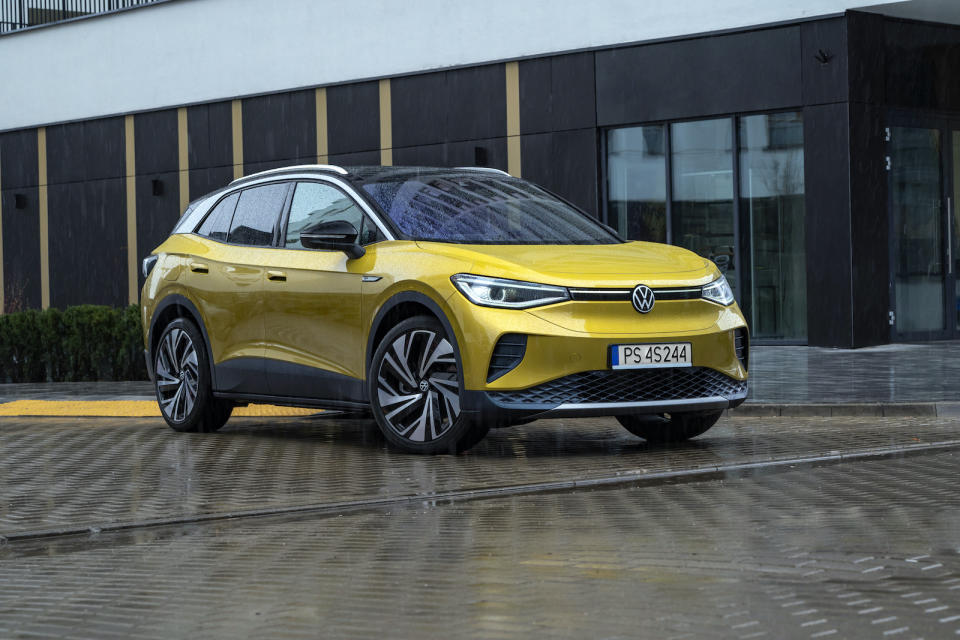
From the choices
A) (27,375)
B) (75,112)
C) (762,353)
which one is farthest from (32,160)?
(762,353)

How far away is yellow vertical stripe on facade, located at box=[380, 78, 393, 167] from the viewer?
2315 centimetres

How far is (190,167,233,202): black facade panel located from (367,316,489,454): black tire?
17.7 m

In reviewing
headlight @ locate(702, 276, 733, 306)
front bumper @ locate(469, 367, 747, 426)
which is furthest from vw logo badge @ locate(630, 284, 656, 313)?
headlight @ locate(702, 276, 733, 306)

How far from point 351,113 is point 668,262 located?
15.8 metres

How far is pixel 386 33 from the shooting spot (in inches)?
907

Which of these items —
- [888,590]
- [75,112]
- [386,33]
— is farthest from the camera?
[75,112]

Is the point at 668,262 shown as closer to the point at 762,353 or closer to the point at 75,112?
the point at 762,353

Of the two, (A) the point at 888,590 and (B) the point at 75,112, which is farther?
(B) the point at 75,112

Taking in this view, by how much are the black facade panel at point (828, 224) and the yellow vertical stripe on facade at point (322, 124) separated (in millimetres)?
8772

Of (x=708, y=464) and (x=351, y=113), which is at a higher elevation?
(x=351, y=113)

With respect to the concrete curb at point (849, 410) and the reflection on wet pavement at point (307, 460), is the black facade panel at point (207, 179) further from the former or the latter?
the concrete curb at point (849, 410)

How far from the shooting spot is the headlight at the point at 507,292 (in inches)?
310

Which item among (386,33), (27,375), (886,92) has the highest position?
(386,33)

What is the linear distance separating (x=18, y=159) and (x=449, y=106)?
11.6m
